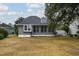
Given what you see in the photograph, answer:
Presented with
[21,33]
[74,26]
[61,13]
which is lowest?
[21,33]

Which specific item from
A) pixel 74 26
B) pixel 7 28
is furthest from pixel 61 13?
pixel 7 28

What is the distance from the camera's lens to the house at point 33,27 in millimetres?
4797

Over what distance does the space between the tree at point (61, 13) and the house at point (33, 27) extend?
9 cm

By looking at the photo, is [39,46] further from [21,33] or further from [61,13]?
[61,13]

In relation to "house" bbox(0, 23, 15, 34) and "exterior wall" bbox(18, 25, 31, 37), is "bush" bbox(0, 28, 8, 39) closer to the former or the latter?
"house" bbox(0, 23, 15, 34)

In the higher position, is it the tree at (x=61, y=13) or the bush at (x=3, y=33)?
the tree at (x=61, y=13)

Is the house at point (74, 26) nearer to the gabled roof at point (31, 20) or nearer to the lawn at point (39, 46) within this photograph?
the lawn at point (39, 46)

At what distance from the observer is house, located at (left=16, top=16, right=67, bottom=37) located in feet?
15.7

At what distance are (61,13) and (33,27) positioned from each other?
0.50 metres

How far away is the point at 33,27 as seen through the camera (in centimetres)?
482

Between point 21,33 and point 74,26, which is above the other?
point 74,26

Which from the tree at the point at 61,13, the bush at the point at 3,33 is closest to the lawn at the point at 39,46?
the bush at the point at 3,33

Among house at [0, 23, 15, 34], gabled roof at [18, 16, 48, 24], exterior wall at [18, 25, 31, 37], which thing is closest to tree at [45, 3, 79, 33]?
gabled roof at [18, 16, 48, 24]

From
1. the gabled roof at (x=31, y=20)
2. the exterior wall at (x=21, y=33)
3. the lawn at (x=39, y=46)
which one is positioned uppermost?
the gabled roof at (x=31, y=20)
